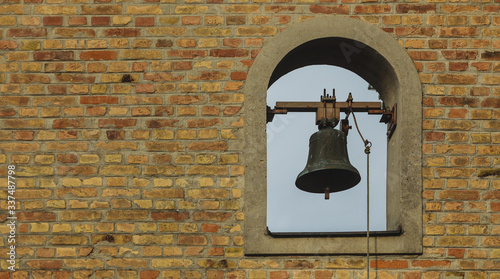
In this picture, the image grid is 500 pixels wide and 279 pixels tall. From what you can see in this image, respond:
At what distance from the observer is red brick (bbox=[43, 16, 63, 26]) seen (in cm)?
602

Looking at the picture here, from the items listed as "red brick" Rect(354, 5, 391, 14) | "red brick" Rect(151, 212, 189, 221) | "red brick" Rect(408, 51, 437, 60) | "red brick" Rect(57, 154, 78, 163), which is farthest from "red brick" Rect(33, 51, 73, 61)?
"red brick" Rect(408, 51, 437, 60)

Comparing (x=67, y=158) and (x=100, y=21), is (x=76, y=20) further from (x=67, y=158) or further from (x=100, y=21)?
(x=67, y=158)

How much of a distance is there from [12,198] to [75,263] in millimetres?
637

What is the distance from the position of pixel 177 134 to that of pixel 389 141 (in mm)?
1588

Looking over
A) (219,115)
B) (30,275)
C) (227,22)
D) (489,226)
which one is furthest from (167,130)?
(489,226)

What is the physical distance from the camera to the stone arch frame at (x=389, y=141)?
5.61 meters

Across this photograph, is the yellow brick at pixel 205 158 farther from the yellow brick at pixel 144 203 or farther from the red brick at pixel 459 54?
the red brick at pixel 459 54

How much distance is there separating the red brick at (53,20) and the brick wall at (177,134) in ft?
0.03

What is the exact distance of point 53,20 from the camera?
19.8 ft

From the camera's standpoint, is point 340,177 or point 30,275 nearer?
point 30,275

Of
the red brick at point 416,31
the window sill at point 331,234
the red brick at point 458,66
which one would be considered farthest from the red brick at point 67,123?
the red brick at point 458,66

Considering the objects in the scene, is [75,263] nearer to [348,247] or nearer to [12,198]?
[12,198]

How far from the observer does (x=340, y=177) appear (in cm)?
624

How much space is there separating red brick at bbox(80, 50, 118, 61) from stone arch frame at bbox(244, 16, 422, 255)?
38.1 inches
